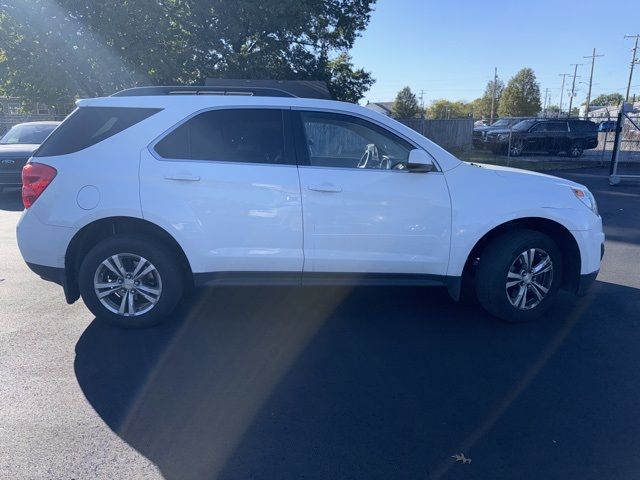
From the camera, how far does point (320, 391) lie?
3559 millimetres

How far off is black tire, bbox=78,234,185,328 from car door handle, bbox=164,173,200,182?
58 cm

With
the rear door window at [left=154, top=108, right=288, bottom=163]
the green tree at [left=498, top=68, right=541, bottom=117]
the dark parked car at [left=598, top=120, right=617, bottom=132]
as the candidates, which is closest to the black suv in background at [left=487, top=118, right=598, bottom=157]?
the dark parked car at [left=598, top=120, right=617, bottom=132]

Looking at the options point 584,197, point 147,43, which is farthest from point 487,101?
point 584,197

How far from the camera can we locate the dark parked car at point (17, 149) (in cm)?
1116

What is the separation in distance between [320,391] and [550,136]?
73.2 ft

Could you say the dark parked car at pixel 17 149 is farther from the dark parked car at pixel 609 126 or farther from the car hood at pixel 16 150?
the dark parked car at pixel 609 126

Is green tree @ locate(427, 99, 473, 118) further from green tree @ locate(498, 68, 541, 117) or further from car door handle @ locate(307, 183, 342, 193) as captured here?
car door handle @ locate(307, 183, 342, 193)

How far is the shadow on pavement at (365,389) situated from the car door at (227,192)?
2.32 ft

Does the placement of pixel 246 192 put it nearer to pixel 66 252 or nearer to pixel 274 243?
pixel 274 243

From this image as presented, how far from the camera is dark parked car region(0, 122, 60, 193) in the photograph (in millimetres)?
11156

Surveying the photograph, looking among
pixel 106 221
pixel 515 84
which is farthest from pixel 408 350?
pixel 515 84

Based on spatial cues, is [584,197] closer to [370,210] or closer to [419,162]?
[419,162]

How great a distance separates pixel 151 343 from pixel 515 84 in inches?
2282

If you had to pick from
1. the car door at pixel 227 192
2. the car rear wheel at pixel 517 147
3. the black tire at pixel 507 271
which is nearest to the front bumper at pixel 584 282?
the black tire at pixel 507 271
